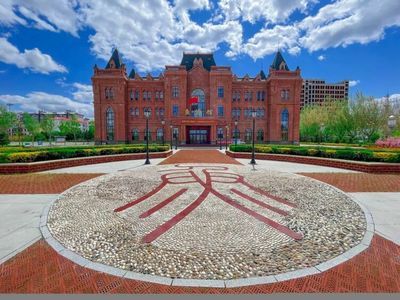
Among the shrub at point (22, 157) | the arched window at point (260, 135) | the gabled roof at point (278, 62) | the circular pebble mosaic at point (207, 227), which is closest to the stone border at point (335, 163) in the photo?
the circular pebble mosaic at point (207, 227)

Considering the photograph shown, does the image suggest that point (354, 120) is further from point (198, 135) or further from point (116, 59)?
point (116, 59)

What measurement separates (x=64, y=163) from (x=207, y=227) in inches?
484

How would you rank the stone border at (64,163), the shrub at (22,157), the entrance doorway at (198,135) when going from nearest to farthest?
the stone border at (64,163) → the shrub at (22,157) → the entrance doorway at (198,135)

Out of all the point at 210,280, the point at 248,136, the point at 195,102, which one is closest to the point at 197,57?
the point at 195,102

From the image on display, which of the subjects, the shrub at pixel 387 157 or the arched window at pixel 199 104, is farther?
the arched window at pixel 199 104

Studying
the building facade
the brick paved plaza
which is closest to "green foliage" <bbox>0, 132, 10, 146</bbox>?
the brick paved plaza

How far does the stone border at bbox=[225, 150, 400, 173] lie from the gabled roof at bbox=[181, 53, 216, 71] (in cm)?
3329

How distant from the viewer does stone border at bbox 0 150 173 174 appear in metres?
10.6

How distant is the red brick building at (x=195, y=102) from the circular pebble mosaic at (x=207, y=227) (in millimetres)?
32748

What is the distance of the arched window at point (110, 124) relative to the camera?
42.7 meters

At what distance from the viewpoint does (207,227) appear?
4770mm

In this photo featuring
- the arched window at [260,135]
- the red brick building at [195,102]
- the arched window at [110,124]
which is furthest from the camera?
the arched window at [260,135]

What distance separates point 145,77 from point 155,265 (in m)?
46.7

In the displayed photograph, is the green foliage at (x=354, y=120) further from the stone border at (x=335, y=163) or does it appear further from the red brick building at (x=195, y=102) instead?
the stone border at (x=335, y=163)
